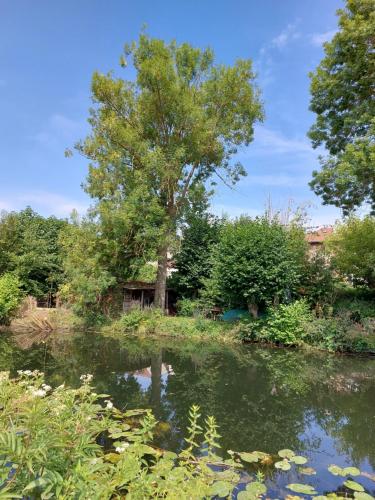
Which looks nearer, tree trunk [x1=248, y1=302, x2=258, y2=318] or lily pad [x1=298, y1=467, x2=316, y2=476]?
lily pad [x1=298, y1=467, x2=316, y2=476]

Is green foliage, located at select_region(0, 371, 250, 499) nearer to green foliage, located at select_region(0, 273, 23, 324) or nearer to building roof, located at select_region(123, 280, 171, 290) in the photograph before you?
green foliage, located at select_region(0, 273, 23, 324)

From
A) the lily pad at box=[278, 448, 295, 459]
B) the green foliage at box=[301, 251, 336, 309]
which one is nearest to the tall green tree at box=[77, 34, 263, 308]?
the green foliage at box=[301, 251, 336, 309]

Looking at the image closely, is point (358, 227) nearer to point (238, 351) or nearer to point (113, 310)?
point (238, 351)

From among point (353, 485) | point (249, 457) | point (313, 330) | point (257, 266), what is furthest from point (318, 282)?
point (353, 485)

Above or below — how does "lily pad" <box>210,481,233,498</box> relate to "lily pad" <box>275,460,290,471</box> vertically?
above

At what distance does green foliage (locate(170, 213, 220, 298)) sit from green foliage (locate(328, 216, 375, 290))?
7453 millimetres

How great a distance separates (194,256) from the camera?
22.3 m

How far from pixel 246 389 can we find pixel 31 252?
1735 centimetres

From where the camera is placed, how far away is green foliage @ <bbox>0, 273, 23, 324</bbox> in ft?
59.6

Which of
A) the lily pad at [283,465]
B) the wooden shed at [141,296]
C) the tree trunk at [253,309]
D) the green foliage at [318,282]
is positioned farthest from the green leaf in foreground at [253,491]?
the wooden shed at [141,296]

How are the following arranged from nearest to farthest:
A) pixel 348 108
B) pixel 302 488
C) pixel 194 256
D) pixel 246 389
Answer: pixel 302 488, pixel 246 389, pixel 348 108, pixel 194 256

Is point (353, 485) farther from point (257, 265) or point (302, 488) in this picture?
point (257, 265)

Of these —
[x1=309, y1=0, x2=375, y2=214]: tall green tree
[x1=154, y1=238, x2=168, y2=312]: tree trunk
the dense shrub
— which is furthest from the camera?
[x1=154, y1=238, x2=168, y2=312]: tree trunk

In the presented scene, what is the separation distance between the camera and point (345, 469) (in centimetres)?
485
